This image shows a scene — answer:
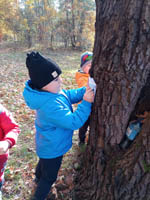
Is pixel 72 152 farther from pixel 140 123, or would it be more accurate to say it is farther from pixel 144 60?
pixel 144 60

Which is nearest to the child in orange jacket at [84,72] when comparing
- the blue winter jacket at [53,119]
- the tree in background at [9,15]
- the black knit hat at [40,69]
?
the blue winter jacket at [53,119]

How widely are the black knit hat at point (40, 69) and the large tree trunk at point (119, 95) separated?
442 millimetres

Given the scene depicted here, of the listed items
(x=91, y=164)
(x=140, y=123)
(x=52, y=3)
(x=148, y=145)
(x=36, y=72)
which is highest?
(x=52, y=3)

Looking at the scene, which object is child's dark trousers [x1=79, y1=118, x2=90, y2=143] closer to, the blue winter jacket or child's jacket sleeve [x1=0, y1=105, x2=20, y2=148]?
the blue winter jacket

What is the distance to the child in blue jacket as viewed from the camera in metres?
1.73

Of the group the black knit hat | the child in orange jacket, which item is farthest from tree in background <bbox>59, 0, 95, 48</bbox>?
the black knit hat

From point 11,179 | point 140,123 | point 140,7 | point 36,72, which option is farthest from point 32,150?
point 140,7

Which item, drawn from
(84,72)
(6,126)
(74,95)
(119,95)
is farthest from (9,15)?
(119,95)

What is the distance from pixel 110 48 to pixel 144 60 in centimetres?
32

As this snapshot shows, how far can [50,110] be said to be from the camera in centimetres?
174

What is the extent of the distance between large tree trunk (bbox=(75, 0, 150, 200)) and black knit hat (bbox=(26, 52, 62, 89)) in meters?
0.44

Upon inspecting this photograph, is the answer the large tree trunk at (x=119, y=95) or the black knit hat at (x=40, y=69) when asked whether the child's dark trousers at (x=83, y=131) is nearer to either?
the large tree trunk at (x=119, y=95)

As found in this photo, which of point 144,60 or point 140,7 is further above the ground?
point 140,7

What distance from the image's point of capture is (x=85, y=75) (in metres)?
3.10
